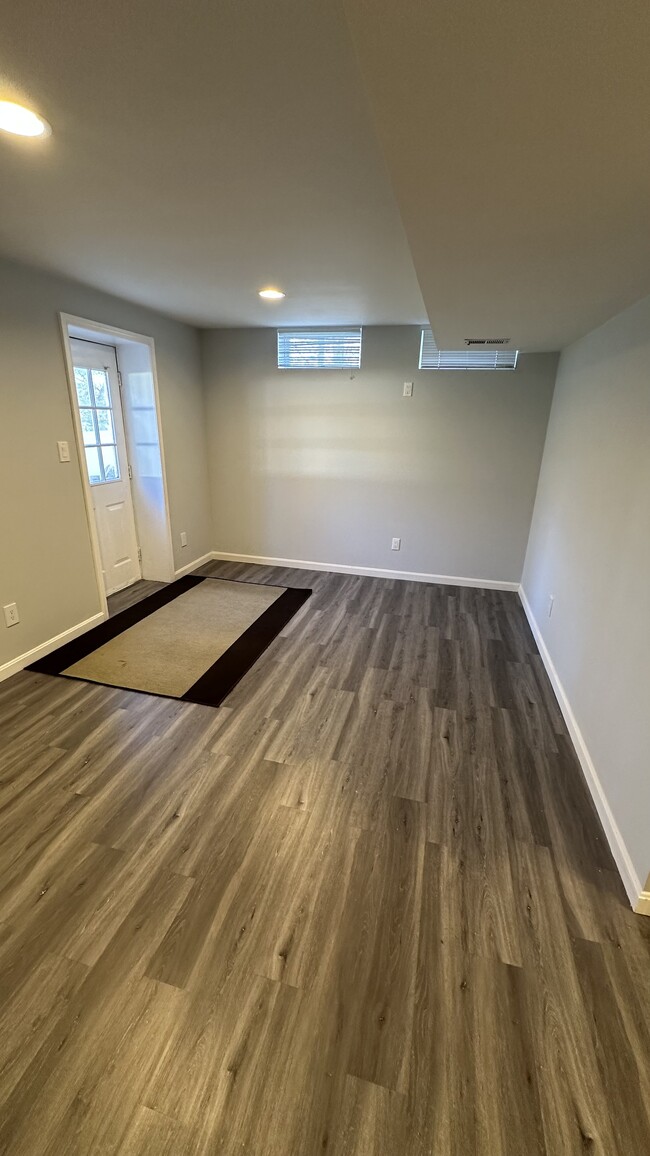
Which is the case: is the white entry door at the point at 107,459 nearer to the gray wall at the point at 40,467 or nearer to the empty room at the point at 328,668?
the empty room at the point at 328,668

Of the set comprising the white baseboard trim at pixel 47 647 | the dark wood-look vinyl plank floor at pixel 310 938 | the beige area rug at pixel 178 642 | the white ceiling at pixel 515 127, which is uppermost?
the white ceiling at pixel 515 127

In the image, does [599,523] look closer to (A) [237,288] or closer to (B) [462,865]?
(B) [462,865]

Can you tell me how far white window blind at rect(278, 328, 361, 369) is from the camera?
13.3ft

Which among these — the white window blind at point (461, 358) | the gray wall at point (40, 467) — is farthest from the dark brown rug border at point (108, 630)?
the white window blind at point (461, 358)

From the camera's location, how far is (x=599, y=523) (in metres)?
2.27

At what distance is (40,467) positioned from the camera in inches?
110

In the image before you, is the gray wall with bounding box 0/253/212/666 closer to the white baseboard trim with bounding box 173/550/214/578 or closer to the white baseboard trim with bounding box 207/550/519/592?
the white baseboard trim with bounding box 173/550/214/578

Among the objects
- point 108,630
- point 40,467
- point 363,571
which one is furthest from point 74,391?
point 363,571

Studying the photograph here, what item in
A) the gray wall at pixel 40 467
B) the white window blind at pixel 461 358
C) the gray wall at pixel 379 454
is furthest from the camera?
the gray wall at pixel 379 454

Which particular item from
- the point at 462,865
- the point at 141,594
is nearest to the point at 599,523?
the point at 462,865

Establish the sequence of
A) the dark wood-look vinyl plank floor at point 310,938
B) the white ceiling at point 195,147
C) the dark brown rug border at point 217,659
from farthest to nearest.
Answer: the dark brown rug border at point 217,659 < the dark wood-look vinyl plank floor at point 310,938 < the white ceiling at point 195,147

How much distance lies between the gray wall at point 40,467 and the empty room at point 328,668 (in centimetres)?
2

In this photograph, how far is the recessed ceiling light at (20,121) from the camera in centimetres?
115

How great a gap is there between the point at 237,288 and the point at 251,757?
8.74 feet
